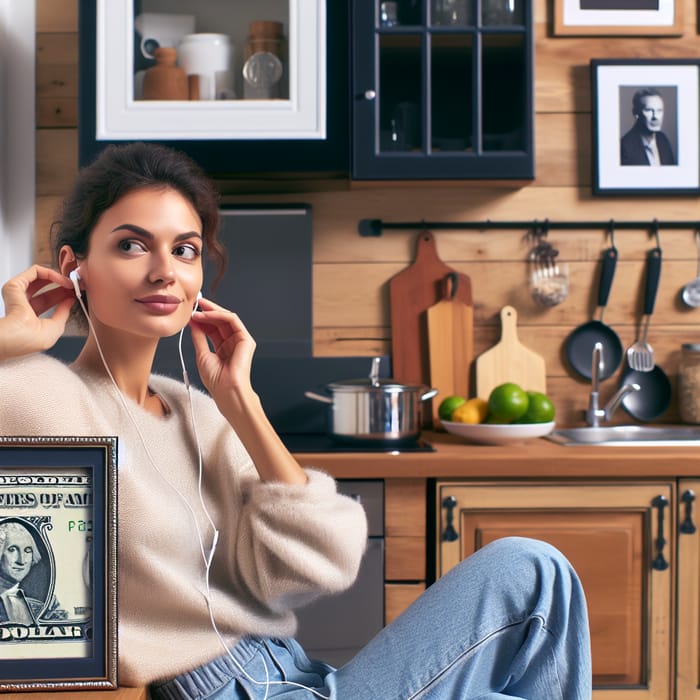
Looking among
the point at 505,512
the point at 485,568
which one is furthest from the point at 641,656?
the point at 485,568

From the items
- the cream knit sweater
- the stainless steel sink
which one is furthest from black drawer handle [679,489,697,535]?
the cream knit sweater

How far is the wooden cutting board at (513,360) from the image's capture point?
2561 mm

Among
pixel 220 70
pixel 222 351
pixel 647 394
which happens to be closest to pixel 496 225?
pixel 647 394

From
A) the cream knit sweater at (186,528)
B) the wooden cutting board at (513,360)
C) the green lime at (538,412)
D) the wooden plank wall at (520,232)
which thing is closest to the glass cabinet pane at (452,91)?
the wooden plank wall at (520,232)

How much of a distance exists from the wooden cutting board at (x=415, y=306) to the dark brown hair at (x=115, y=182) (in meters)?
1.42

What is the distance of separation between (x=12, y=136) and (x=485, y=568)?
6.42 ft

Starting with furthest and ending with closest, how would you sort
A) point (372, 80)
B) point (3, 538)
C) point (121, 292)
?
point (372, 80)
point (121, 292)
point (3, 538)

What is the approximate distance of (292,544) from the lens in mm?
1104

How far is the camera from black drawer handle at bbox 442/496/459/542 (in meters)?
2.00

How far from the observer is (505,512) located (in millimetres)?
2016

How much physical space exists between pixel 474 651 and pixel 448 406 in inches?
47.5

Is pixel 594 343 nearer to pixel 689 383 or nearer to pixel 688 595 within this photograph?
pixel 689 383

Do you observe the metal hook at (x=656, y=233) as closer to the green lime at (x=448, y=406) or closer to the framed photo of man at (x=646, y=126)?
the framed photo of man at (x=646, y=126)

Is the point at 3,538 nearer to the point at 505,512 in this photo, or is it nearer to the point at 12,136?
the point at 505,512
